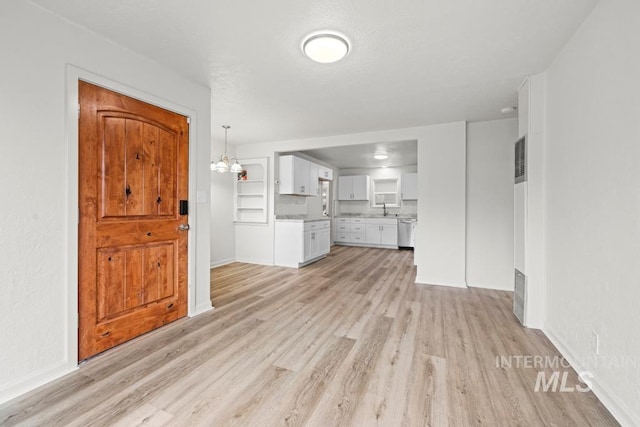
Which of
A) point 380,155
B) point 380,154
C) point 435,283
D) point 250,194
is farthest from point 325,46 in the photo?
point 380,155

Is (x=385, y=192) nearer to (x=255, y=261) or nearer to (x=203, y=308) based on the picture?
(x=255, y=261)

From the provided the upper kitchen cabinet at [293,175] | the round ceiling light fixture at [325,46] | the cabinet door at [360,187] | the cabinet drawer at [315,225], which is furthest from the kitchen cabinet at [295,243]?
the round ceiling light fixture at [325,46]

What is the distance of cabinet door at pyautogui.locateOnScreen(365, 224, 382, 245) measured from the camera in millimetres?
8070

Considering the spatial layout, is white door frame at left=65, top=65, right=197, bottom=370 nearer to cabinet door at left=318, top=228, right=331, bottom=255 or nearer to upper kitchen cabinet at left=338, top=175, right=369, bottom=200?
cabinet door at left=318, top=228, right=331, bottom=255

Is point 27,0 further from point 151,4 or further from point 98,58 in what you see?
point 151,4

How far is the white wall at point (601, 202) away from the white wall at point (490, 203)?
165 cm

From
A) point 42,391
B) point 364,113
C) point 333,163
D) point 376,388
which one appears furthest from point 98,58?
point 333,163

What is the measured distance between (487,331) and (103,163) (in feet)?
11.7

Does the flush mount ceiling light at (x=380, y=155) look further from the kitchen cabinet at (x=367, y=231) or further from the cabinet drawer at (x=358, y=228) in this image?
the cabinet drawer at (x=358, y=228)

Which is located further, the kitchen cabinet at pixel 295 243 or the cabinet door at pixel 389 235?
the cabinet door at pixel 389 235

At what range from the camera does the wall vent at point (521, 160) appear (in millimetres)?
2729

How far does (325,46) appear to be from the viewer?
2100mm

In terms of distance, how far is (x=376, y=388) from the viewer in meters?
1.74

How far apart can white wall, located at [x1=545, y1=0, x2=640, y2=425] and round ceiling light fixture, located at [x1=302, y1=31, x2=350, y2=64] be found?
1610 mm
